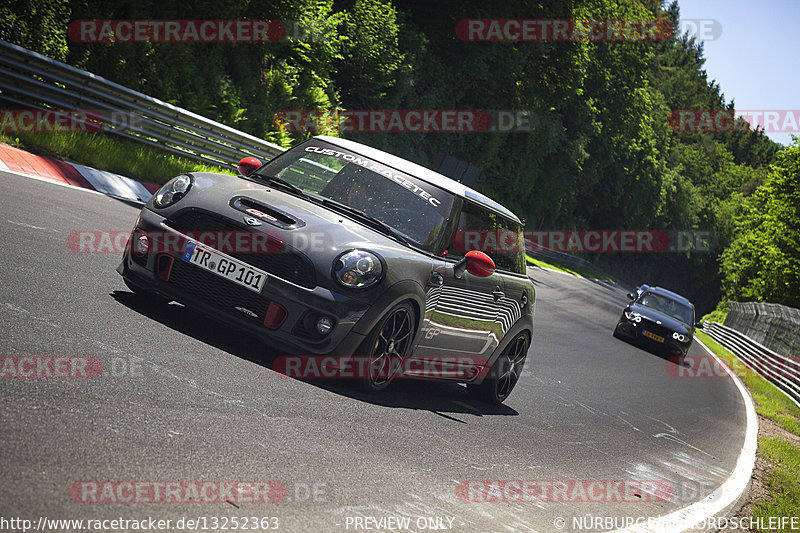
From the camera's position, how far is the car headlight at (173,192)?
20.6ft

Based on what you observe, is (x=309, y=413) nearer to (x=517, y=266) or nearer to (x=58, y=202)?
(x=517, y=266)

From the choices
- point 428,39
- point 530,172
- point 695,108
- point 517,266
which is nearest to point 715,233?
point 695,108

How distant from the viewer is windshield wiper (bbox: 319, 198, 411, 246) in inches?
256

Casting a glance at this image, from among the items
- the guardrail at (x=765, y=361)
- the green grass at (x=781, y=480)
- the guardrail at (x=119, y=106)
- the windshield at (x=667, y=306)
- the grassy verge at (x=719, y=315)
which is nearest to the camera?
the green grass at (x=781, y=480)

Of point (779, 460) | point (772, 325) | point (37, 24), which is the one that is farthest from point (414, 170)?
point (772, 325)

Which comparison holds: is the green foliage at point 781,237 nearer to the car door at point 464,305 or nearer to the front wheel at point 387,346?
the car door at point 464,305

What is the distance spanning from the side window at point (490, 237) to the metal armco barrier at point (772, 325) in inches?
738

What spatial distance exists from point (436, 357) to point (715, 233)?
98.0 m

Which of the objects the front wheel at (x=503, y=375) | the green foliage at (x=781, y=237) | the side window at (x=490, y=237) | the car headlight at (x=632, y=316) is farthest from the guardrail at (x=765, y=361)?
the green foliage at (x=781, y=237)

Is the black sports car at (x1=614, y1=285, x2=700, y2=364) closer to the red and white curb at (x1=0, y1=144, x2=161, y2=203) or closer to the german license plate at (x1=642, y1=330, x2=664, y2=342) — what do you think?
the german license plate at (x1=642, y1=330, x2=664, y2=342)

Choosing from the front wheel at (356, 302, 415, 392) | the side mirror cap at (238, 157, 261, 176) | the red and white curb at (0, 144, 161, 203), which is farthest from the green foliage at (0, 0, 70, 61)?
the front wheel at (356, 302, 415, 392)

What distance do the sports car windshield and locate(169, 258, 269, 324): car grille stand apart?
4.07 feet

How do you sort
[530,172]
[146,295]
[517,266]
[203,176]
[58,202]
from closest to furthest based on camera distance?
[203,176]
[146,295]
[517,266]
[58,202]
[530,172]

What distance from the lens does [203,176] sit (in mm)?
6535
